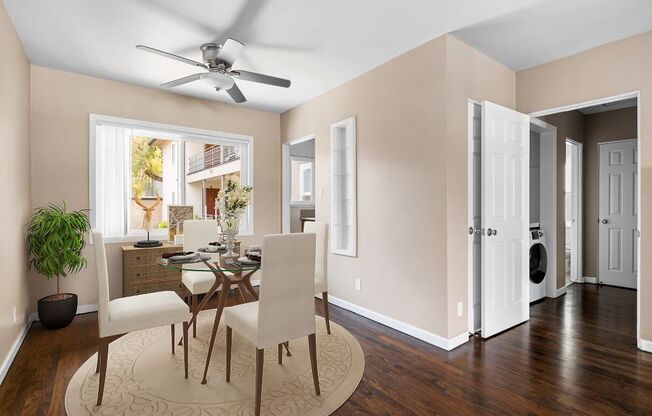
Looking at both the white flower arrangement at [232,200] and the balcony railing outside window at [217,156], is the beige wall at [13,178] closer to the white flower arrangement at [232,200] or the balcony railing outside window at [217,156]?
the white flower arrangement at [232,200]

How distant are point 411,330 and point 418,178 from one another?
1.43m

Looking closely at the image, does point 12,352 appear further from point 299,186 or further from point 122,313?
point 299,186

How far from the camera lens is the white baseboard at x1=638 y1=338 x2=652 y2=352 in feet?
9.17

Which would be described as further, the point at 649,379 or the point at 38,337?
the point at 38,337

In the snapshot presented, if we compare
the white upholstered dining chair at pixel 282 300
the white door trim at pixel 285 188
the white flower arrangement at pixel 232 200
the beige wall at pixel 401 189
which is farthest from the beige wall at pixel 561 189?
the white flower arrangement at pixel 232 200

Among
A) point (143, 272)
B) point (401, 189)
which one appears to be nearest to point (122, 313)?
point (143, 272)

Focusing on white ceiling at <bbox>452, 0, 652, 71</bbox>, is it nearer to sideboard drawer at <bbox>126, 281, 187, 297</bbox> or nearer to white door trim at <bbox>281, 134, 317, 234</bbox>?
white door trim at <bbox>281, 134, 317, 234</bbox>

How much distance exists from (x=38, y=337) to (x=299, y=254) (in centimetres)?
286

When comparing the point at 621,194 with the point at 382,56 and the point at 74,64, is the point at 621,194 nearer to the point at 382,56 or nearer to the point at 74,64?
the point at 382,56

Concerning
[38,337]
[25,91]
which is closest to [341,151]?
[25,91]

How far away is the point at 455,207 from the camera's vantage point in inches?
118

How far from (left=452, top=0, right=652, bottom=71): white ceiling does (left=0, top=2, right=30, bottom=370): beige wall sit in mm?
3645

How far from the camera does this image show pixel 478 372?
2.49m

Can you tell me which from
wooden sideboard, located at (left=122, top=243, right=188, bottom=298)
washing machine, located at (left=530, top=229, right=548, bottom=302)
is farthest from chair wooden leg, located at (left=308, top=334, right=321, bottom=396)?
washing machine, located at (left=530, top=229, right=548, bottom=302)
